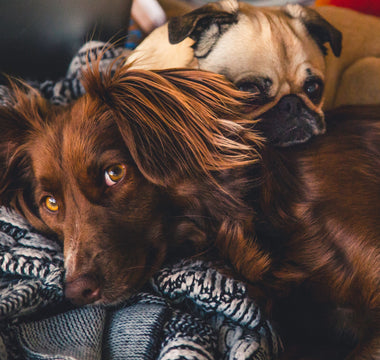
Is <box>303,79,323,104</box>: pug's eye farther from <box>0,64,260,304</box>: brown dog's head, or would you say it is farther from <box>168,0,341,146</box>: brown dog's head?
<box>0,64,260,304</box>: brown dog's head

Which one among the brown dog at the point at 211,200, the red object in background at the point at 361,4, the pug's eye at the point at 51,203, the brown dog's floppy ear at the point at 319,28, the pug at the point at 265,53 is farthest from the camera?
the red object in background at the point at 361,4

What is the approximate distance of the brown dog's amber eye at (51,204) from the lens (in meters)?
1.30

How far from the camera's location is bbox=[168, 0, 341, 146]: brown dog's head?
154cm

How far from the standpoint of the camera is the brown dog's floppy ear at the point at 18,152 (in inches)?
55.8

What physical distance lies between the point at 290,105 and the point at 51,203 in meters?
0.86

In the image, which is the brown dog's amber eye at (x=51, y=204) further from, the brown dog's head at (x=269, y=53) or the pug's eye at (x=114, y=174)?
the brown dog's head at (x=269, y=53)

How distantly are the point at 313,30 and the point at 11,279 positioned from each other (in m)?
1.42

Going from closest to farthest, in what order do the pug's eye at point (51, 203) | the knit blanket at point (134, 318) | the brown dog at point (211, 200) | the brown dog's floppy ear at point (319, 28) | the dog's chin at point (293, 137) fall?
the knit blanket at point (134, 318)
the brown dog at point (211, 200)
the pug's eye at point (51, 203)
the dog's chin at point (293, 137)
the brown dog's floppy ear at point (319, 28)

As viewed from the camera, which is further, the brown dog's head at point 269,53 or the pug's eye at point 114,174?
the brown dog's head at point 269,53

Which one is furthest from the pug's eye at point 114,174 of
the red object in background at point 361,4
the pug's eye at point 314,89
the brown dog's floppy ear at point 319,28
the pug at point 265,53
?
the red object in background at point 361,4

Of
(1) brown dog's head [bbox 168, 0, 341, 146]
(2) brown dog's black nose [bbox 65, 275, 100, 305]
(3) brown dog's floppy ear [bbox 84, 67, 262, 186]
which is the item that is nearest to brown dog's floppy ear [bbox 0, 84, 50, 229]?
(3) brown dog's floppy ear [bbox 84, 67, 262, 186]

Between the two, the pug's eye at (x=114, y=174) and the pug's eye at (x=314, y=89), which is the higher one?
the pug's eye at (x=114, y=174)

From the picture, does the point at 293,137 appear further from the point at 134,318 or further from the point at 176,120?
the point at 134,318

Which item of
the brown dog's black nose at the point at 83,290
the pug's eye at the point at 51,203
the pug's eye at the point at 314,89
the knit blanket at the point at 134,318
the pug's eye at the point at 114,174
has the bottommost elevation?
the knit blanket at the point at 134,318
